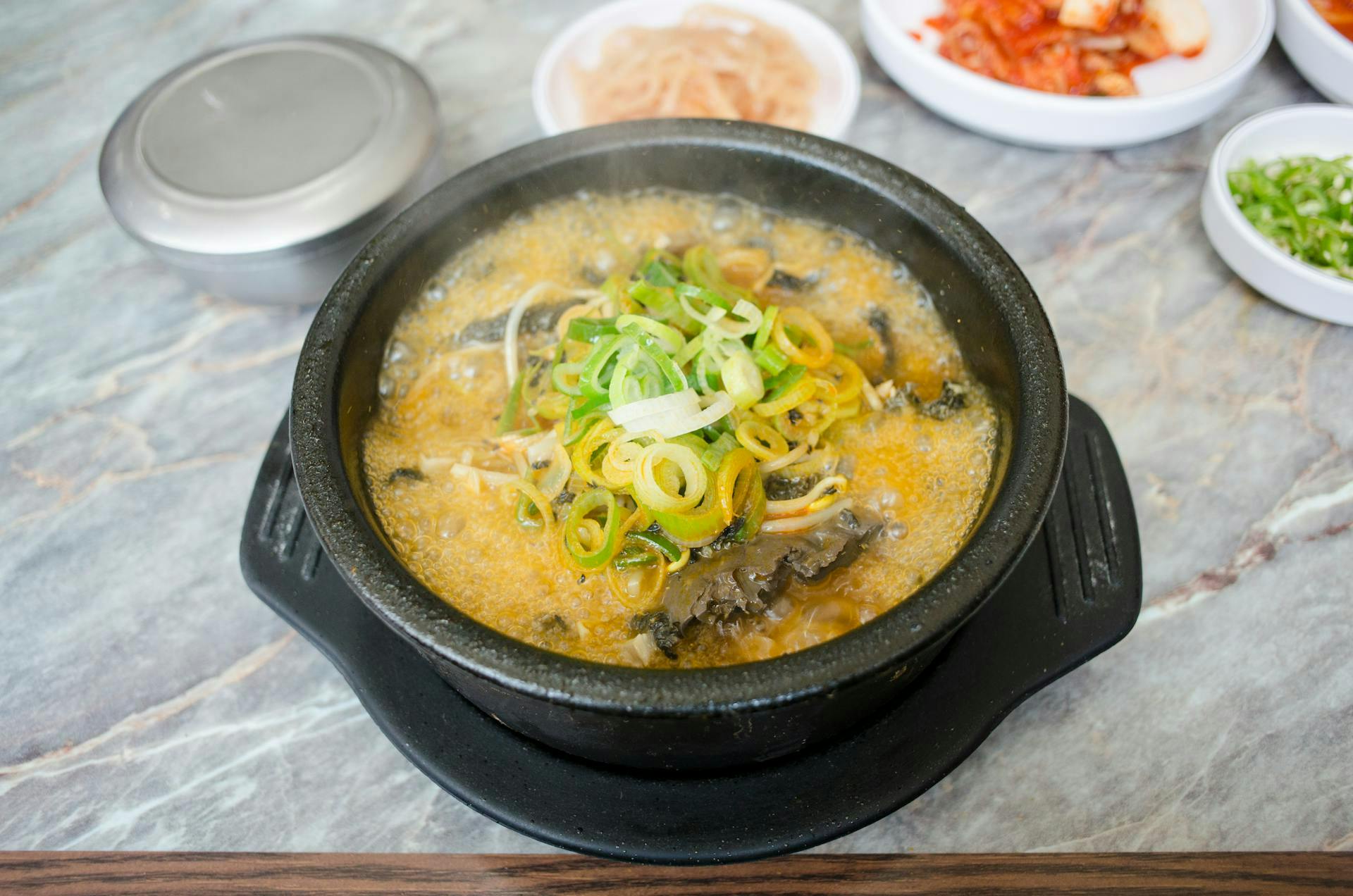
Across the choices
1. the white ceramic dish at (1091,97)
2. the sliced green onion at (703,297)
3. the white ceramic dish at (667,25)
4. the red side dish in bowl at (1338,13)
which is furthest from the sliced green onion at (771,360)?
the red side dish in bowl at (1338,13)

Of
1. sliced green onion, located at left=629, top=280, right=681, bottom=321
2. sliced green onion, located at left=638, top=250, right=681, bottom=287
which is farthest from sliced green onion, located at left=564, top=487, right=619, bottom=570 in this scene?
sliced green onion, located at left=638, top=250, right=681, bottom=287

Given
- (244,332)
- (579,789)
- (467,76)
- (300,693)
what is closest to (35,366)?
(244,332)

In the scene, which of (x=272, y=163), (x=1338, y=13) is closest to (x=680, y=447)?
(x=272, y=163)

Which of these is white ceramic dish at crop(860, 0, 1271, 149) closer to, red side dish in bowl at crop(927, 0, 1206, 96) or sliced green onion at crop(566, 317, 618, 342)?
red side dish in bowl at crop(927, 0, 1206, 96)

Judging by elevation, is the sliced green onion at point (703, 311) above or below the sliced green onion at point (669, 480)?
above

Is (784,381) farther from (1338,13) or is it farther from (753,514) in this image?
(1338,13)

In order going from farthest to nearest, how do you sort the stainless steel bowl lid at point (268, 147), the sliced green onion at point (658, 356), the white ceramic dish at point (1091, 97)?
the white ceramic dish at point (1091, 97)
the stainless steel bowl lid at point (268, 147)
the sliced green onion at point (658, 356)

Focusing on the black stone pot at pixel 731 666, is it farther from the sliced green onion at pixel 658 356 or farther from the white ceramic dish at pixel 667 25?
the white ceramic dish at pixel 667 25
